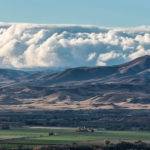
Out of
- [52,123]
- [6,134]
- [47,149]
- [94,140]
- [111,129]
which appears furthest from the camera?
[52,123]

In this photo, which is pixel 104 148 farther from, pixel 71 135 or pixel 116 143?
pixel 71 135

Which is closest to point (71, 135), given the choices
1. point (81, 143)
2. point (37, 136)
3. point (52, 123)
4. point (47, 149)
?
point (37, 136)

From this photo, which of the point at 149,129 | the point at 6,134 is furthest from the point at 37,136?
the point at 149,129

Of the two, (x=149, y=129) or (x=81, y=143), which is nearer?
(x=81, y=143)

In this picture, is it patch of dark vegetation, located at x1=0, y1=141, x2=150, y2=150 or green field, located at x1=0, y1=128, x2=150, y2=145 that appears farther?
green field, located at x1=0, y1=128, x2=150, y2=145

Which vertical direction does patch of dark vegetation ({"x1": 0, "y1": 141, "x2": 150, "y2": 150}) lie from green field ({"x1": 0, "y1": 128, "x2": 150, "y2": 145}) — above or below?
below

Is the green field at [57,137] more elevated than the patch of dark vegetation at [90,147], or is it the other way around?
the green field at [57,137]

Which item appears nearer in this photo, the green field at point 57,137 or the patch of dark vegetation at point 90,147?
the patch of dark vegetation at point 90,147

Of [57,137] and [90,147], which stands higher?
[57,137]

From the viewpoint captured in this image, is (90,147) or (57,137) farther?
(57,137)

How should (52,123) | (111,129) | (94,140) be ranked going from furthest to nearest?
(52,123)
(111,129)
(94,140)
